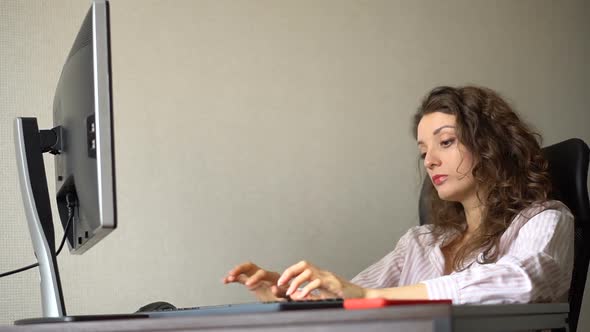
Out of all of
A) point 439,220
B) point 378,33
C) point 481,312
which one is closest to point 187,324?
point 481,312

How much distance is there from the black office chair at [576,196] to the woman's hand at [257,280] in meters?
0.68

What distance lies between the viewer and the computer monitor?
103 centimetres

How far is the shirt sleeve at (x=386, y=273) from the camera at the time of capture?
6.84 feet

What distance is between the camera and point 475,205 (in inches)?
78.7

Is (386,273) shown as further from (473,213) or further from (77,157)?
(77,157)

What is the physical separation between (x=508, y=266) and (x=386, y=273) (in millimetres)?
733

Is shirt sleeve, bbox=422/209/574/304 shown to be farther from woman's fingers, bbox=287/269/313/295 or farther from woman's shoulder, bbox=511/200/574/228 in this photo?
woman's fingers, bbox=287/269/313/295

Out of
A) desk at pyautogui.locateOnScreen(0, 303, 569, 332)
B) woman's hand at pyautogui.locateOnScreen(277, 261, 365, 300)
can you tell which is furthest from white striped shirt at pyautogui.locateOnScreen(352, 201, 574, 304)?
desk at pyautogui.locateOnScreen(0, 303, 569, 332)

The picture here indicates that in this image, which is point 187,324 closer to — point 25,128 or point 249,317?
point 249,317

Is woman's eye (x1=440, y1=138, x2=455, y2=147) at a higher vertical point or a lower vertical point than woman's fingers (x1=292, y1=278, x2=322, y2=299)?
higher

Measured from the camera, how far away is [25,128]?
131 centimetres

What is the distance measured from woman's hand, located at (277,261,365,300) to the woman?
197mm

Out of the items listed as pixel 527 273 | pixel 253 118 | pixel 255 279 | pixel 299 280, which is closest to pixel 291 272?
pixel 299 280

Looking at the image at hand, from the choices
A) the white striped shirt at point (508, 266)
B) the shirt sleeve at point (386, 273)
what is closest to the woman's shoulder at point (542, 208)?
the white striped shirt at point (508, 266)
